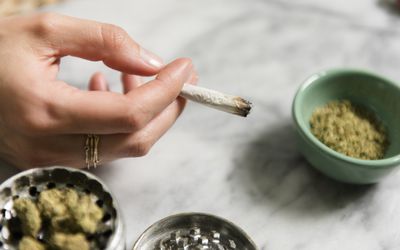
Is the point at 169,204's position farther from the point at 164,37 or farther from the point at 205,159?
the point at 164,37

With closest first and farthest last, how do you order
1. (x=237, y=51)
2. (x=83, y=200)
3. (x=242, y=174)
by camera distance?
(x=83, y=200), (x=242, y=174), (x=237, y=51)

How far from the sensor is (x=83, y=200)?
1.70 feet

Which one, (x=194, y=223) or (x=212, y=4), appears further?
(x=212, y=4)

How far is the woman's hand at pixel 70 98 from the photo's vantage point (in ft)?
1.96

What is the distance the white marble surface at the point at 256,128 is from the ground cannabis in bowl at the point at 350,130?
60mm

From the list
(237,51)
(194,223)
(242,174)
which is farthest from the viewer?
(237,51)

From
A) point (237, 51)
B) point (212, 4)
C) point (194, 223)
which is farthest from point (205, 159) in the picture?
point (212, 4)

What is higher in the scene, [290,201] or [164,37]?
[164,37]

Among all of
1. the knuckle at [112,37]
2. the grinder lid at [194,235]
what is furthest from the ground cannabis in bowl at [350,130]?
the knuckle at [112,37]

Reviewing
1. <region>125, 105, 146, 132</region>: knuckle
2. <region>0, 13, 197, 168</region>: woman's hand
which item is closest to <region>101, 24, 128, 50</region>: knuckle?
<region>0, 13, 197, 168</region>: woman's hand

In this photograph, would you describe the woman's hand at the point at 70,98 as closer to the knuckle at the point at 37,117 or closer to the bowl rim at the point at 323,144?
the knuckle at the point at 37,117

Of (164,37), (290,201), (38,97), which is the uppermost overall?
(38,97)

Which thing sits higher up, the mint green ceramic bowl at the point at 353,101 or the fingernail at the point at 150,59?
the fingernail at the point at 150,59

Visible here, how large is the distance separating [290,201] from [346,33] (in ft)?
1.46
